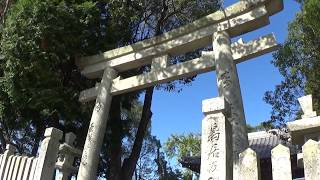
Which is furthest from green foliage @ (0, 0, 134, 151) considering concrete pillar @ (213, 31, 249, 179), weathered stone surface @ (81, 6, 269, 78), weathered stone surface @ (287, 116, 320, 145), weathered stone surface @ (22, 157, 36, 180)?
weathered stone surface @ (287, 116, 320, 145)

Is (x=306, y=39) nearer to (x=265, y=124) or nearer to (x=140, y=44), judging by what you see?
(x=265, y=124)

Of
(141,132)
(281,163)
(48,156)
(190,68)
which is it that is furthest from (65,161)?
(281,163)

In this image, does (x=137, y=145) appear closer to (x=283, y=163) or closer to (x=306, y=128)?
(x=306, y=128)

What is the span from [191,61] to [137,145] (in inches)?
130

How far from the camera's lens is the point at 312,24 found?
11.8 meters

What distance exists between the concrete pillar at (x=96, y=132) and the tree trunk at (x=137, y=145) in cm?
184

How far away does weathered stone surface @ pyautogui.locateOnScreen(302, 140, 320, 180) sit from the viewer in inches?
181

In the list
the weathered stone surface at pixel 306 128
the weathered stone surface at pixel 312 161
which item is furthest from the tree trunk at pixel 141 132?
the weathered stone surface at pixel 312 161

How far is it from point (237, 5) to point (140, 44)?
2.54 m

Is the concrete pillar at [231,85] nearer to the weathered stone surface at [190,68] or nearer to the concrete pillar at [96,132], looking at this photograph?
the weathered stone surface at [190,68]

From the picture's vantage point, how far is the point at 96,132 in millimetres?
9336

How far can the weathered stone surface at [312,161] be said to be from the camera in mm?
4589

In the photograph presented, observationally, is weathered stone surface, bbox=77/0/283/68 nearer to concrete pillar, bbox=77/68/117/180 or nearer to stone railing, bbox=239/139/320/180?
concrete pillar, bbox=77/68/117/180

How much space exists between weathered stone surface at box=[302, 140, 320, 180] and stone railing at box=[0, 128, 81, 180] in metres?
5.28
